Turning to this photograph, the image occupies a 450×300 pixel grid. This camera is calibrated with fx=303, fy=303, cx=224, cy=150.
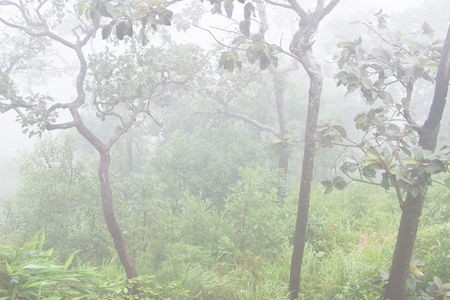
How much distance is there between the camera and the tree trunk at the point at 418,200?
2.77 metres

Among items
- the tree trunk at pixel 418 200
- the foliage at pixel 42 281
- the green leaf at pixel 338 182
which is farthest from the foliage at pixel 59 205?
the tree trunk at pixel 418 200

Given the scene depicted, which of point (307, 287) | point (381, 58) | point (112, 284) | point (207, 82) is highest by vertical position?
point (207, 82)

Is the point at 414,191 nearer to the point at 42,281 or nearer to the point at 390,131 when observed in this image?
the point at 390,131

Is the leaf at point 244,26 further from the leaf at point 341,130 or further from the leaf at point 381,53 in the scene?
the leaf at point 341,130

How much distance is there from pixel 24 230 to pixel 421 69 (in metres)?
7.12

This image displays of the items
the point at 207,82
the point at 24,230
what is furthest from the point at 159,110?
the point at 24,230

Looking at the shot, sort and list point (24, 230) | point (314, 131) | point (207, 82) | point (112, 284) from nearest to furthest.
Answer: point (112, 284), point (314, 131), point (24, 230), point (207, 82)

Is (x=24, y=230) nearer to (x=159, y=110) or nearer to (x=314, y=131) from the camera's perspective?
(x=314, y=131)

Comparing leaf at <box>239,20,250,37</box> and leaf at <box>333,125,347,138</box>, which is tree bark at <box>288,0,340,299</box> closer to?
leaf at <box>333,125,347,138</box>

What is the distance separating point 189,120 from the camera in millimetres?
12383

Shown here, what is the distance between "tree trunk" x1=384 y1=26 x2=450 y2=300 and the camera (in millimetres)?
2773

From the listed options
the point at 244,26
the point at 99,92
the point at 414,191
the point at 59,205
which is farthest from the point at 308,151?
the point at 59,205

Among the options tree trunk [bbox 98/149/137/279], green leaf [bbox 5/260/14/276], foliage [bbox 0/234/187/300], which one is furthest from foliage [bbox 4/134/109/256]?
green leaf [bbox 5/260/14/276]

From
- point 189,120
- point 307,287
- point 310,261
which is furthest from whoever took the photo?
point 189,120
